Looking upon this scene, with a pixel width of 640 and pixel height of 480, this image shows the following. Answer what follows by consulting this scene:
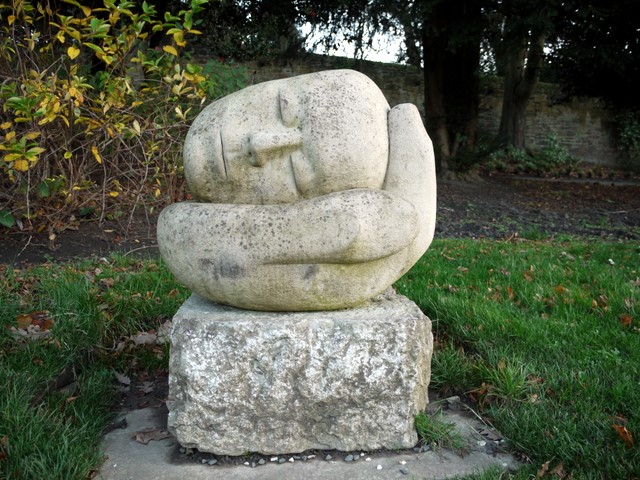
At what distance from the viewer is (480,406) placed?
10.1ft

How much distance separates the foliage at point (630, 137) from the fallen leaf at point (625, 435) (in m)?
16.7

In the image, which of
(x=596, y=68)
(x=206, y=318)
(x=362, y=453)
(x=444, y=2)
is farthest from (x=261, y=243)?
(x=596, y=68)

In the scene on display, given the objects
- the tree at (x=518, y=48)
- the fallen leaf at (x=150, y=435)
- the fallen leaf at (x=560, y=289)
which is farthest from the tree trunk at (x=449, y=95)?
the fallen leaf at (x=150, y=435)

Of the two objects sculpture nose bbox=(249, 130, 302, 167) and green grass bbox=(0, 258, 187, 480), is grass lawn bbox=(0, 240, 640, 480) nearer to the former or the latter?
green grass bbox=(0, 258, 187, 480)

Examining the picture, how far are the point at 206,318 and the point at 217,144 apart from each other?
771 millimetres

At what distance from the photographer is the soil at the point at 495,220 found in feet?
19.6

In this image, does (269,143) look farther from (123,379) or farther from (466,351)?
(466,351)

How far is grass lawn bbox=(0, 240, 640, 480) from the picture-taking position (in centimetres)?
254

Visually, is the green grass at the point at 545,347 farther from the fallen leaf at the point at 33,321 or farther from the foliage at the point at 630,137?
the foliage at the point at 630,137

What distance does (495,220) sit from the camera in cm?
827

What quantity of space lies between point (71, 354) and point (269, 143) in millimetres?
1807

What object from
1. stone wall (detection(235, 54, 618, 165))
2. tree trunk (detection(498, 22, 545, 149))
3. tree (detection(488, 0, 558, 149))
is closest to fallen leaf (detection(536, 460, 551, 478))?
tree (detection(488, 0, 558, 149))

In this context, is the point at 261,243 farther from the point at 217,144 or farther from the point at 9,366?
the point at 9,366

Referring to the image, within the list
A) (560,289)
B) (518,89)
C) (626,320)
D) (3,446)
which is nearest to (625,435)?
(626,320)
